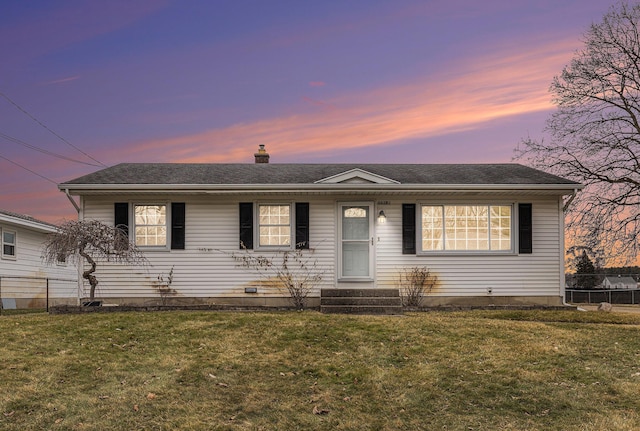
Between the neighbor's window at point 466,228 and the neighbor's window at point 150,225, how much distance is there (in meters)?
7.14

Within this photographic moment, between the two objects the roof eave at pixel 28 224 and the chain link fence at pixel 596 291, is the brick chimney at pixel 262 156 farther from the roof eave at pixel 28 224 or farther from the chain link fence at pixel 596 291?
the chain link fence at pixel 596 291

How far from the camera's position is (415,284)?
1533 centimetres

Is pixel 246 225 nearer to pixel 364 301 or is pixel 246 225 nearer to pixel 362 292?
pixel 362 292

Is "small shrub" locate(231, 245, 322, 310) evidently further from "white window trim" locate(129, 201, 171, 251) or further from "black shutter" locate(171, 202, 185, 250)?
"white window trim" locate(129, 201, 171, 251)

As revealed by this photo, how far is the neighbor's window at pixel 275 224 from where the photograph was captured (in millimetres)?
15391

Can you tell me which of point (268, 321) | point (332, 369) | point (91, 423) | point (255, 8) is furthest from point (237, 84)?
point (91, 423)

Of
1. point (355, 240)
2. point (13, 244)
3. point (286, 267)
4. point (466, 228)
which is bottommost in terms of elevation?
point (286, 267)

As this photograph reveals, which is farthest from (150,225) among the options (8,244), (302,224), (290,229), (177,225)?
(8,244)

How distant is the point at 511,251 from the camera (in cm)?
1551

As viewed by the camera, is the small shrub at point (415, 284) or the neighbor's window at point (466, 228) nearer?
the small shrub at point (415, 284)

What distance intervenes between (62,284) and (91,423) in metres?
20.7

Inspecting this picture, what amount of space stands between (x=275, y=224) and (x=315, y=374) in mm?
7010

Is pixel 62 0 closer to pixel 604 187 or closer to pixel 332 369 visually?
pixel 332 369

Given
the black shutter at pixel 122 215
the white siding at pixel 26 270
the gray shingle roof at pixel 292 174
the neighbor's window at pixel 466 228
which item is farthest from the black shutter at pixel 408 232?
the white siding at pixel 26 270
